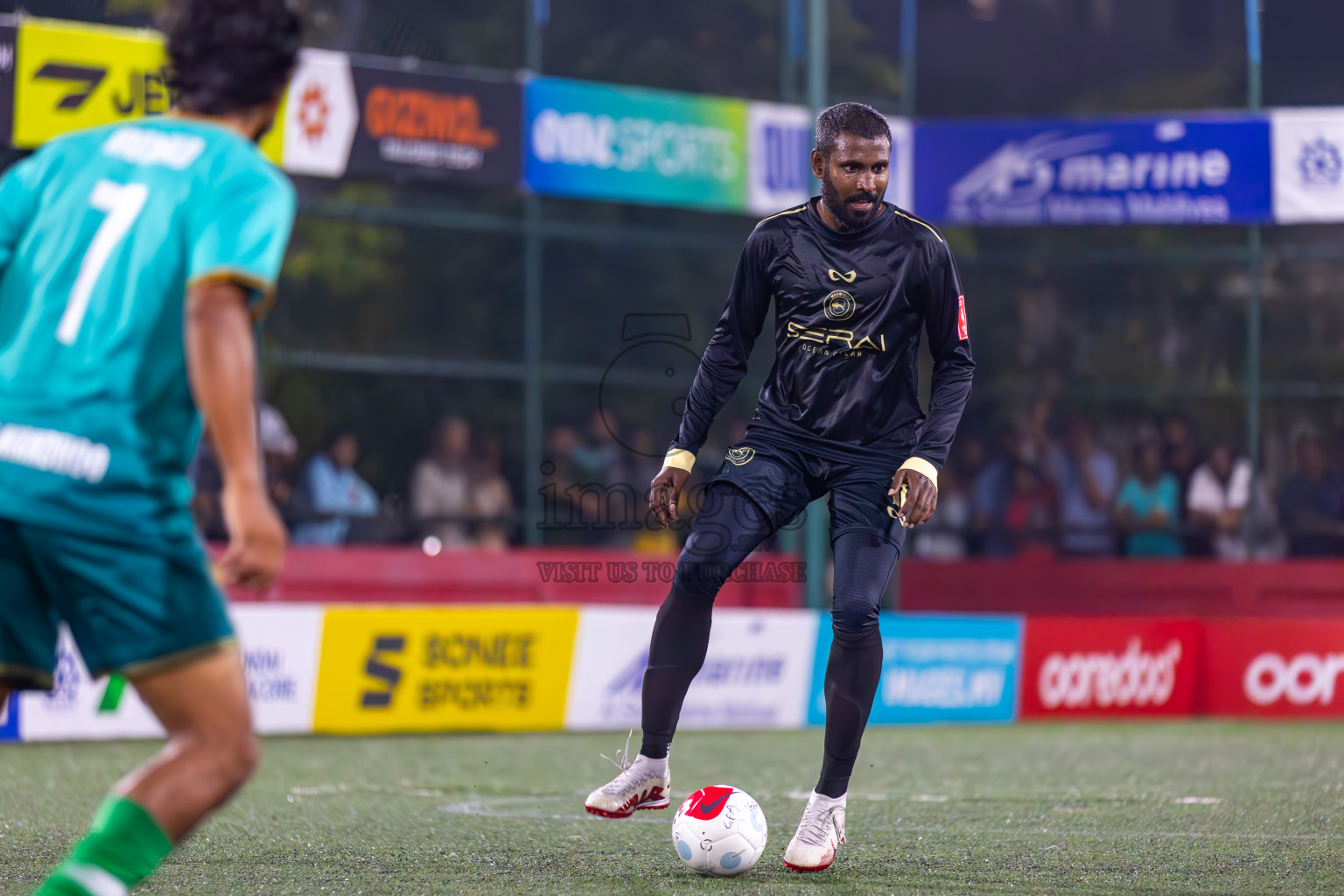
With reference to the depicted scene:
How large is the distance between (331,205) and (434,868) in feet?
33.6

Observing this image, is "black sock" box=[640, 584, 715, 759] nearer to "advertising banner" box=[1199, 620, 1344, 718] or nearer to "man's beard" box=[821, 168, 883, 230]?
"man's beard" box=[821, 168, 883, 230]

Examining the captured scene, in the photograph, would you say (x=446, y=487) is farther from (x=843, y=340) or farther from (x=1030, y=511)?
(x=843, y=340)

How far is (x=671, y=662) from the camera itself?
16.8 ft

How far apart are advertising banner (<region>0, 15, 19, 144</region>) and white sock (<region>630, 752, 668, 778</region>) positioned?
9.03m

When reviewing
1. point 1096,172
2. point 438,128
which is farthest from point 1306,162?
point 438,128

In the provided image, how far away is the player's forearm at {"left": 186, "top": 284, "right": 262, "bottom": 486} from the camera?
9.11 ft

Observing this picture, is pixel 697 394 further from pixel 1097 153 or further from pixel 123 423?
pixel 1097 153

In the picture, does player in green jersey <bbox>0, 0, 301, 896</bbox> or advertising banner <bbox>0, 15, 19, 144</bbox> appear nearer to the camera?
player in green jersey <bbox>0, 0, 301, 896</bbox>

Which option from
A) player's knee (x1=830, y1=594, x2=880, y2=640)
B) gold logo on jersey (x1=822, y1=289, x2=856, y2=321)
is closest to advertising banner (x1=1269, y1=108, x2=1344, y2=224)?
gold logo on jersey (x1=822, y1=289, x2=856, y2=321)

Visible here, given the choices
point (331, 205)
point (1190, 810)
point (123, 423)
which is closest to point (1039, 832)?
point (1190, 810)

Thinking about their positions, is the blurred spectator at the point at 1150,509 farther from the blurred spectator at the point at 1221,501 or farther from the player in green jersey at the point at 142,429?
the player in green jersey at the point at 142,429

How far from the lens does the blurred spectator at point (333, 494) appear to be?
42.9 ft

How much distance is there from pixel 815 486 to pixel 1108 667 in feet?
28.1

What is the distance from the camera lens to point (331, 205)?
14.3 m
